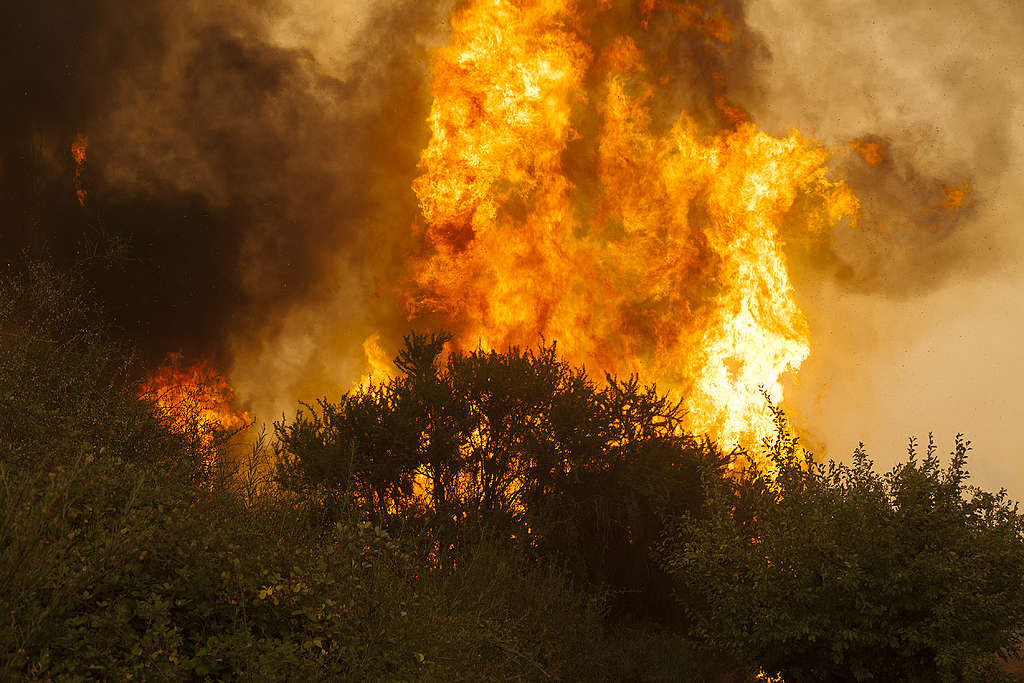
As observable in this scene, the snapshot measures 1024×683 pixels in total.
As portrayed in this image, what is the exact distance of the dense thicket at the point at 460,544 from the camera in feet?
28.6

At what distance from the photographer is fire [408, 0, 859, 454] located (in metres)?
31.6

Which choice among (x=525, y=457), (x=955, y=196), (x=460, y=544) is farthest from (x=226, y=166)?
(x=955, y=196)

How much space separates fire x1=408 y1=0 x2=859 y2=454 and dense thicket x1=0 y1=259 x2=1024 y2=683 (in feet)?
21.3

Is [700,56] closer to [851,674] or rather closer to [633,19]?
[633,19]

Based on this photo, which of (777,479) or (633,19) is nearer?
(777,479)

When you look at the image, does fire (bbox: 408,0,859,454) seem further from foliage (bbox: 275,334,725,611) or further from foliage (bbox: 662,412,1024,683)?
foliage (bbox: 662,412,1024,683)

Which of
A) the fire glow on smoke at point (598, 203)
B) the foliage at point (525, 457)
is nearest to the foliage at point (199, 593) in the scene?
the foliage at point (525, 457)

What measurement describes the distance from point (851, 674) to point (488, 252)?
70.5ft

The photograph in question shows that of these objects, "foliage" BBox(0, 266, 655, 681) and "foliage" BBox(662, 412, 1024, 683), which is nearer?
"foliage" BBox(0, 266, 655, 681)

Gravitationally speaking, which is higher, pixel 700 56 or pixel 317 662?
pixel 700 56

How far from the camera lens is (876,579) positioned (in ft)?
41.9

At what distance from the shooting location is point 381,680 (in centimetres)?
980

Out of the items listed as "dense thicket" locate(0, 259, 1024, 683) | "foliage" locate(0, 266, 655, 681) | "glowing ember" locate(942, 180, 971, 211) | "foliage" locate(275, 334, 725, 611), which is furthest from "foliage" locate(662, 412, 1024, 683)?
"glowing ember" locate(942, 180, 971, 211)

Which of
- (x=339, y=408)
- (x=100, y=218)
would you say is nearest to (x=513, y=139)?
(x=339, y=408)
